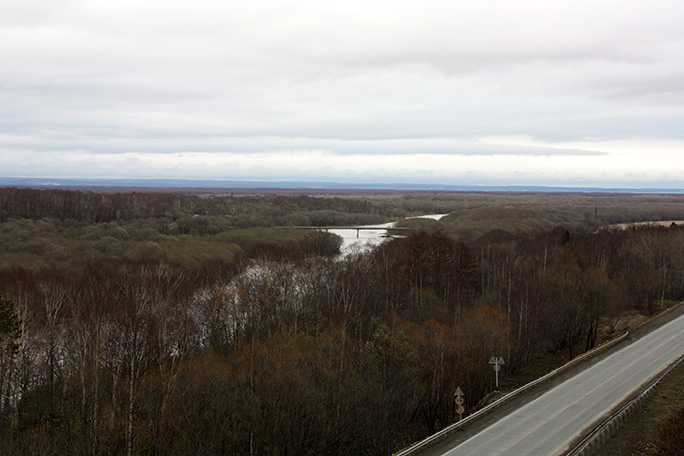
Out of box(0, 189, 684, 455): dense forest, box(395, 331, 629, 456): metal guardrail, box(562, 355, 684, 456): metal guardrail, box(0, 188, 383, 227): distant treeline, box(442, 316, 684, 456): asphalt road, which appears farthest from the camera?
box(0, 188, 383, 227): distant treeline

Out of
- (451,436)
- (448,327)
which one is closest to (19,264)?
(448,327)

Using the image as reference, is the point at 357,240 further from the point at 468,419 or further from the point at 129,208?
the point at 468,419

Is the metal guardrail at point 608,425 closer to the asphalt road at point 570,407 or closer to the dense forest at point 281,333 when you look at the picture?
the asphalt road at point 570,407

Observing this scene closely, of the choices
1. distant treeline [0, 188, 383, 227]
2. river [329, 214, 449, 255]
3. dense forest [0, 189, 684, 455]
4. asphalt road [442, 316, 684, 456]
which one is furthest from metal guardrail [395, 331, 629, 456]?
distant treeline [0, 188, 383, 227]

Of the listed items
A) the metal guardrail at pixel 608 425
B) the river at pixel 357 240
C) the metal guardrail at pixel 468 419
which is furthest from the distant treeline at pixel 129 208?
the metal guardrail at pixel 608 425

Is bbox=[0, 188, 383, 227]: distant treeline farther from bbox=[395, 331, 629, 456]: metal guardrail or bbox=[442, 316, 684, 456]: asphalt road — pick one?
bbox=[395, 331, 629, 456]: metal guardrail

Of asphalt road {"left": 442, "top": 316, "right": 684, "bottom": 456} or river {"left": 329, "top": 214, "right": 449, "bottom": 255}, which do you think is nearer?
asphalt road {"left": 442, "top": 316, "right": 684, "bottom": 456}
